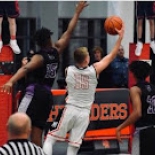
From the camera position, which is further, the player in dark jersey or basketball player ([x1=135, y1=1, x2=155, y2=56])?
basketball player ([x1=135, y1=1, x2=155, y2=56])

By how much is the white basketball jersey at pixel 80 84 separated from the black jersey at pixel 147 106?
3.29ft

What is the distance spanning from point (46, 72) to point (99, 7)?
9.13 metres

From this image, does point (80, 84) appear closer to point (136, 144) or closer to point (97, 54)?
point (136, 144)

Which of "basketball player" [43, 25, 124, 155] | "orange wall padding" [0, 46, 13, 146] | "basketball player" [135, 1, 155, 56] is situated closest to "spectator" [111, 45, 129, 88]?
"basketball player" [135, 1, 155, 56]

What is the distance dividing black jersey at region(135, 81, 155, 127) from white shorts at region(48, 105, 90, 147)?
43.1 inches

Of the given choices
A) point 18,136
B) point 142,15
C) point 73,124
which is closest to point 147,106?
point 73,124

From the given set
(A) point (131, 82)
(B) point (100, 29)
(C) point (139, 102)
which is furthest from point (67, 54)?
(C) point (139, 102)

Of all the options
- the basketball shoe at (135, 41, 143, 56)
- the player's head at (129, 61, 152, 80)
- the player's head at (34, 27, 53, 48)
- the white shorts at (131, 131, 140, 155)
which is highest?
the player's head at (34, 27, 53, 48)

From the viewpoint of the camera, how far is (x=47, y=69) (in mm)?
9070

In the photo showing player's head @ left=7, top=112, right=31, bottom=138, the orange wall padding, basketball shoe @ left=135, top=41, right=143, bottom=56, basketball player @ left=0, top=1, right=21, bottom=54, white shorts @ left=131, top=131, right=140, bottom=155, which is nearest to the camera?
player's head @ left=7, top=112, right=31, bottom=138

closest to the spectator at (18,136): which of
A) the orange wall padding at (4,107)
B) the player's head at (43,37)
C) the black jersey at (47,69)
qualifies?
the black jersey at (47,69)

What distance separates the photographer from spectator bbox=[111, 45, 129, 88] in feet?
41.3

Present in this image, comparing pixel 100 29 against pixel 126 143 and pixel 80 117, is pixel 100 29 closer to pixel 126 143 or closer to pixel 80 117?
pixel 126 143

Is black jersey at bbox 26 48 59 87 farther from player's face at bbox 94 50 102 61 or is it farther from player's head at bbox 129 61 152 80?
player's face at bbox 94 50 102 61
